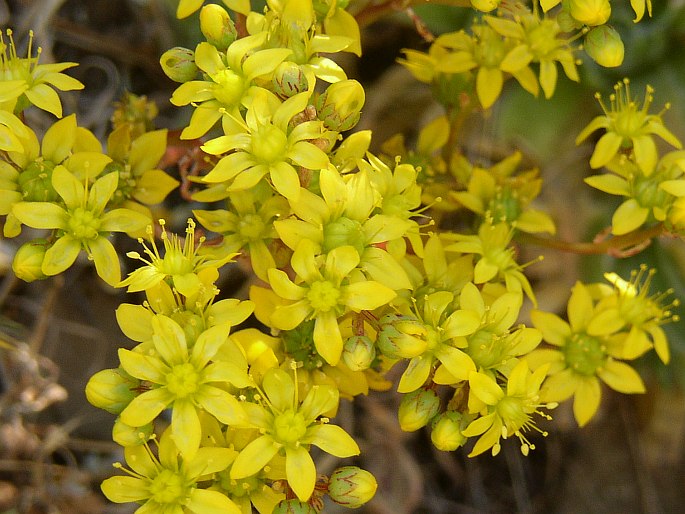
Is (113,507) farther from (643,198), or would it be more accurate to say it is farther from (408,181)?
(643,198)

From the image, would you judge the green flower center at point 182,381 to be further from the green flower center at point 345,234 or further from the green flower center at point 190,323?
the green flower center at point 345,234

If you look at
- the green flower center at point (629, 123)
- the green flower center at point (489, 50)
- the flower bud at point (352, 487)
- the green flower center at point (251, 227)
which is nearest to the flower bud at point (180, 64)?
the green flower center at point (251, 227)

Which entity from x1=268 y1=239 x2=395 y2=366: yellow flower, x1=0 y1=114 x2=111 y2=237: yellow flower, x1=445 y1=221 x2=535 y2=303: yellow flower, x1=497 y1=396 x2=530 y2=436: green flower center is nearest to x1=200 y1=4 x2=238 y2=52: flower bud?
x1=0 y1=114 x2=111 y2=237: yellow flower

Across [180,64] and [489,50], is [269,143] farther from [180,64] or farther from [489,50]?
[489,50]

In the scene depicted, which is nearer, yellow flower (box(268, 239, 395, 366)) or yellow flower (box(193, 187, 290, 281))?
yellow flower (box(268, 239, 395, 366))

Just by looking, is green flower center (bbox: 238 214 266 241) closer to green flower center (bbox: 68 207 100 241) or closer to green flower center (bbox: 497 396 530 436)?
green flower center (bbox: 68 207 100 241)

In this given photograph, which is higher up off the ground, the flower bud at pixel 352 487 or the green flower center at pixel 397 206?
the green flower center at pixel 397 206

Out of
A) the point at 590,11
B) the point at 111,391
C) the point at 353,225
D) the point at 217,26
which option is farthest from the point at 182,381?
the point at 590,11
